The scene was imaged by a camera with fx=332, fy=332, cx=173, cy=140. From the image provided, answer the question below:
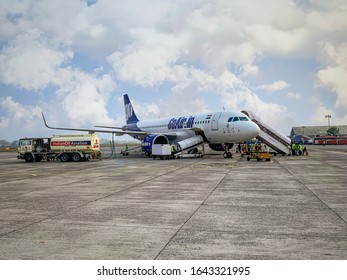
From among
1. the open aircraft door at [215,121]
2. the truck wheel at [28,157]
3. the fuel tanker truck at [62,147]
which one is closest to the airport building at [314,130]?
the open aircraft door at [215,121]

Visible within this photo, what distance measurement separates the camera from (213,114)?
3114cm

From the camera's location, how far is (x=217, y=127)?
30.0 metres

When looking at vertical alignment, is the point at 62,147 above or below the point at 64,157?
above

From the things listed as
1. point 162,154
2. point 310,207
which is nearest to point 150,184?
point 310,207

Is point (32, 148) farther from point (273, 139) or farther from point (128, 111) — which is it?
point (273, 139)

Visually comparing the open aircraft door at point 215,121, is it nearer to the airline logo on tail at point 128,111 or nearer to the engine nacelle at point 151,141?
the engine nacelle at point 151,141

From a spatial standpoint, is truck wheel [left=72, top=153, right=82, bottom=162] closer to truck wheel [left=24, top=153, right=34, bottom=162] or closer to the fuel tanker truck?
the fuel tanker truck

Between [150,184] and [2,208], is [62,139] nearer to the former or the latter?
[150,184]

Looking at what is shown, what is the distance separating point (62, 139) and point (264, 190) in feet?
76.5

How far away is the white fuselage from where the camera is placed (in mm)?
28281

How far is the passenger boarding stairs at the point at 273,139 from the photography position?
110 feet

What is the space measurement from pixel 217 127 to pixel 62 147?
558 inches

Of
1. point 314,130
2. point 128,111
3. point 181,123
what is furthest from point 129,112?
point 314,130
